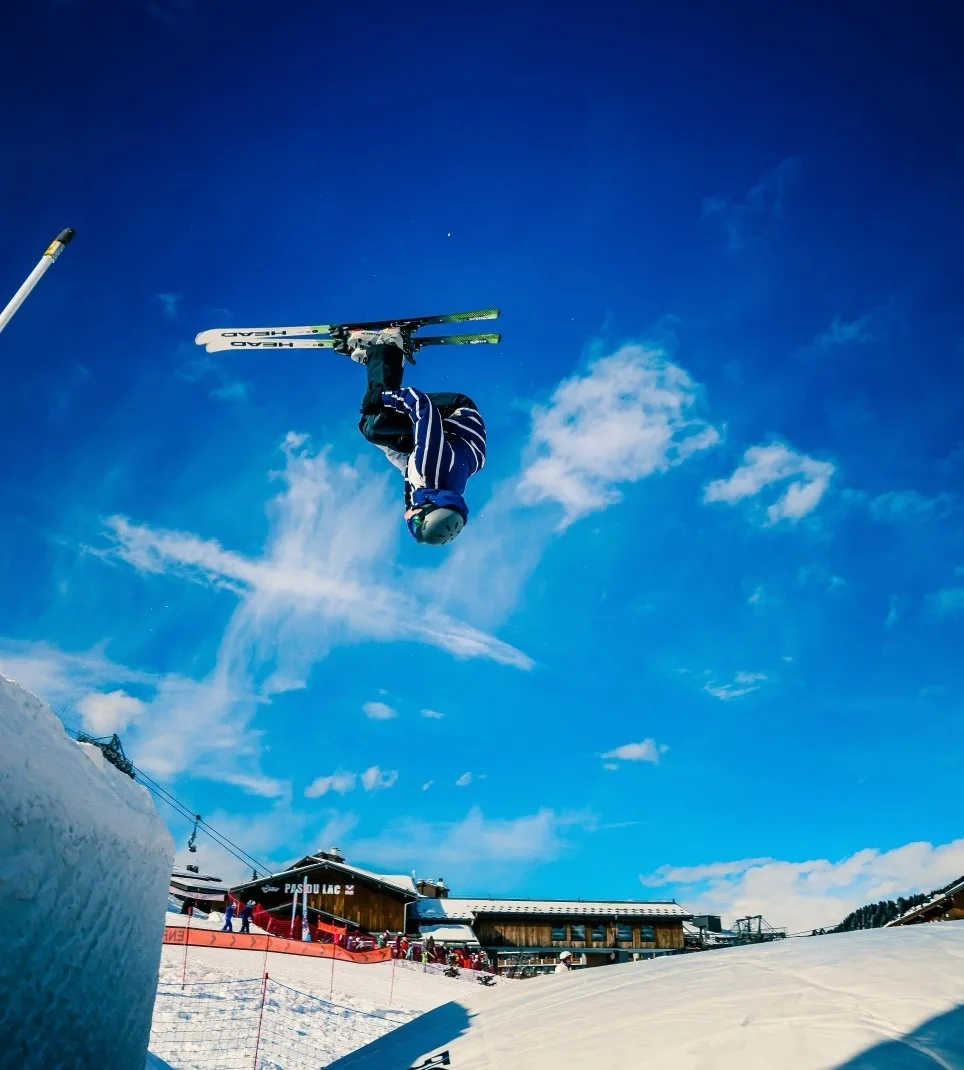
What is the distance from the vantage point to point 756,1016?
111 inches

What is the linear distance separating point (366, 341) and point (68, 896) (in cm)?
662

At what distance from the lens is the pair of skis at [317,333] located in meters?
8.46

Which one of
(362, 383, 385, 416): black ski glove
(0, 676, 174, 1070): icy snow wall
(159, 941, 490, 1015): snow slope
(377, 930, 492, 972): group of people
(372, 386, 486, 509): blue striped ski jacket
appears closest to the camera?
(0, 676, 174, 1070): icy snow wall

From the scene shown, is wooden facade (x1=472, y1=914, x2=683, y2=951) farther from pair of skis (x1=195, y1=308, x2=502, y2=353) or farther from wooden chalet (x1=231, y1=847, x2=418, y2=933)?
pair of skis (x1=195, y1=308, x2=502, y2=353)

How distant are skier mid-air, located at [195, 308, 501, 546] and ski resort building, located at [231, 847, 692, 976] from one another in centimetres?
3447

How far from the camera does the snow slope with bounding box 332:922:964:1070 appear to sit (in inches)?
97.2

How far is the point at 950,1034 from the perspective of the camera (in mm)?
2416

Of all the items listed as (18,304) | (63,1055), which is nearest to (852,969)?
(63,1055)

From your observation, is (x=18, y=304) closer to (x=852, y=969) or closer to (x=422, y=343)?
(x=422, y=343)

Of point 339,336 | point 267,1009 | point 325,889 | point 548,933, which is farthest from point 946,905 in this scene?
point 325,889

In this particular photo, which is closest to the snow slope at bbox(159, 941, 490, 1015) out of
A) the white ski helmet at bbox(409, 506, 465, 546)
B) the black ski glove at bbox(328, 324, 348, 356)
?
the white ski helmet at bbox(409, 506, 465, 546)

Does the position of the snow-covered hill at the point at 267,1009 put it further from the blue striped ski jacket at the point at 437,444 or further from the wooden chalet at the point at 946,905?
the wooden chalet at the point at 946,905

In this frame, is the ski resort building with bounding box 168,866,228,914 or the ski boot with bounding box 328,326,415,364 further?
the ski resort building with bounding box 168,866,228,914

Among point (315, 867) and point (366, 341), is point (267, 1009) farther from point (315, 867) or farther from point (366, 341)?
point (315, 867)
